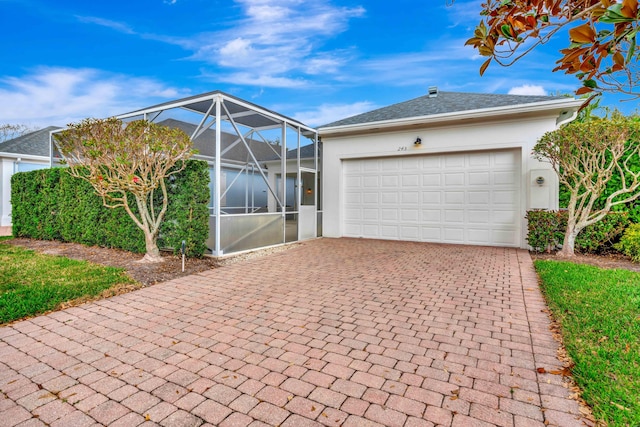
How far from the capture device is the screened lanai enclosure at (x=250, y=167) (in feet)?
24.8

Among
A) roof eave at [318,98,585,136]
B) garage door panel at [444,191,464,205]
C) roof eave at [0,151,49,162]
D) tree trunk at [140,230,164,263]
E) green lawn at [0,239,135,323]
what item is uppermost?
roof eave at [318,98,585,136]

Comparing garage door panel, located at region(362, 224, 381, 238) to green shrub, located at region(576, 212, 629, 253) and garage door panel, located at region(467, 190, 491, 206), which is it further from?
green shrub, located at region(576, 212, 629, 253)

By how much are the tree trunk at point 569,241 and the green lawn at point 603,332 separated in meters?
1.69

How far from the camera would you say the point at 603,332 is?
10.7 ft

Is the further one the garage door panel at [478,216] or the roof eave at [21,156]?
the roof eave at [21,156]

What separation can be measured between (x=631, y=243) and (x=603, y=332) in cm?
538

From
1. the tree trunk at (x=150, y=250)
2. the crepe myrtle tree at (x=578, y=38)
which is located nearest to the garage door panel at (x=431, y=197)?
the tree trunk at (x=150, y=250)

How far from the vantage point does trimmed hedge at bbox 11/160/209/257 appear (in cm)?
691

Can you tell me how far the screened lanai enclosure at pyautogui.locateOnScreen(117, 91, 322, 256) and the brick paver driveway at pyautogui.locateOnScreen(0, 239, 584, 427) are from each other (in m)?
3.02

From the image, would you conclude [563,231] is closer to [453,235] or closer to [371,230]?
[453,235]

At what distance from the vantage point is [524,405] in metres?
2.21

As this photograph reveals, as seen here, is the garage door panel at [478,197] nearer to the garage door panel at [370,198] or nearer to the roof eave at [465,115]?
the roof eave at [465,115]

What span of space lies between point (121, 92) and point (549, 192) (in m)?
16.8

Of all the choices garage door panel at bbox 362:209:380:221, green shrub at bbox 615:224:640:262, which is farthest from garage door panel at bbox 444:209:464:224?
green shrub at bbox 615:224:640:262
